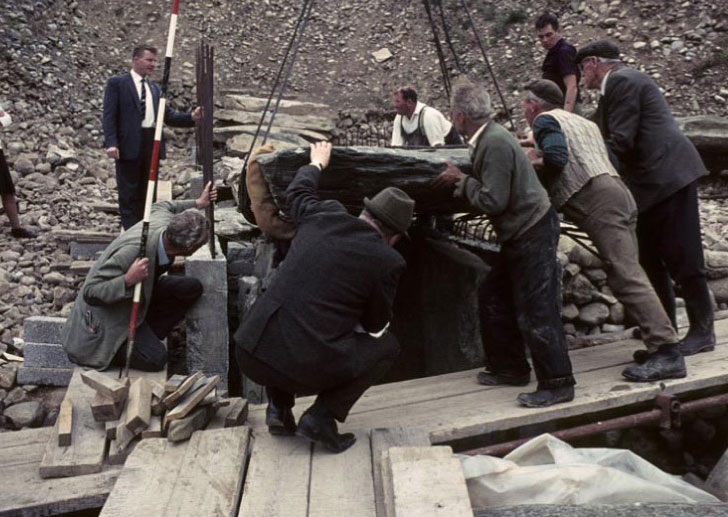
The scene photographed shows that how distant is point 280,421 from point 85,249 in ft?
16.1

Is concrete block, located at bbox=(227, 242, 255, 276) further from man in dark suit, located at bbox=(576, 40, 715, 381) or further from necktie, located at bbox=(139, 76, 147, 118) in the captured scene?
man in dark suit, located at bbox=(576, 40, 715, 381)

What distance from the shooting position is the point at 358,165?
483cm

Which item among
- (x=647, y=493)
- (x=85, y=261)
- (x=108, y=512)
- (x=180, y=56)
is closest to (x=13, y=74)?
(x=180, y=56)

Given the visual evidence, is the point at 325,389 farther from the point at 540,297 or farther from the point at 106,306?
the point at 106,306

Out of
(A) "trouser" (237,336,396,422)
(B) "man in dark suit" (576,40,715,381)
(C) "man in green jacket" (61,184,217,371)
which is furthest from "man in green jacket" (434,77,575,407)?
(C) "man in green jacket" (61,184,217,371)

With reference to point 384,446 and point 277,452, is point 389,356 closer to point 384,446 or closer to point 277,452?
point 384,446

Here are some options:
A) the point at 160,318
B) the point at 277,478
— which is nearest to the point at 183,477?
the point at 277,478

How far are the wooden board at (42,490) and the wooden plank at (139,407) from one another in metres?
0.23

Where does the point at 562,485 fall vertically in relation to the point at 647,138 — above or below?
below

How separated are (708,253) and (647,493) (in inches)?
183

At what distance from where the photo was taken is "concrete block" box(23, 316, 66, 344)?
570cm

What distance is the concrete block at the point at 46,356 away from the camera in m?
5.67

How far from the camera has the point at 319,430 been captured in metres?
3.62

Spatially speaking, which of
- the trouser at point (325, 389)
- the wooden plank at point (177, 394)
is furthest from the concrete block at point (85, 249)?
the trouser at point (325, 389)
